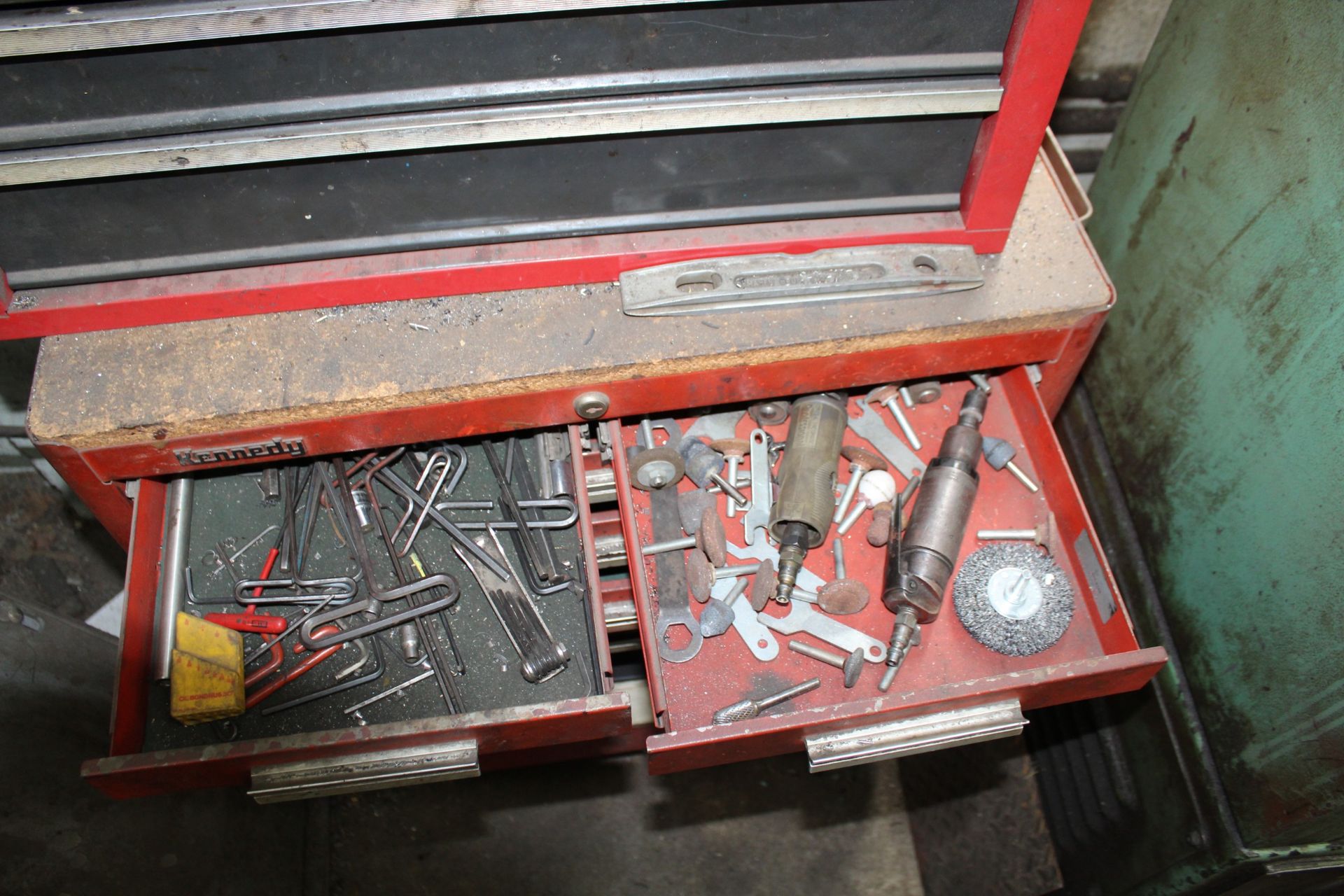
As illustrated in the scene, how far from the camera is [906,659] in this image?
4.66ft

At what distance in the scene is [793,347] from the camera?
4.60 feet

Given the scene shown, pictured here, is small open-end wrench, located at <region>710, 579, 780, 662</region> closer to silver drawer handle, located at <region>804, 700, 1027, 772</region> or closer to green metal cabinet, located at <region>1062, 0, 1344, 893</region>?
silver drawer handle, located at <region>804, 700, 1027, 772</region>

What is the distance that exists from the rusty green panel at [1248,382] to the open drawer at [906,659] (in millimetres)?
375

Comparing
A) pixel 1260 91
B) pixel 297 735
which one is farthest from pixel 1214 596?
pixel 297 735

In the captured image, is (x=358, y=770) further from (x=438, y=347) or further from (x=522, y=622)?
(x=438, y=347)

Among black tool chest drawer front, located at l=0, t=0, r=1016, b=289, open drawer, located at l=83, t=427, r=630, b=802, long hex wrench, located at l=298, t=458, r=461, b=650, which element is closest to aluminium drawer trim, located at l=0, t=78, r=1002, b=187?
black tool chest drawer front, located at l=0, t=0, r=1016, b=289

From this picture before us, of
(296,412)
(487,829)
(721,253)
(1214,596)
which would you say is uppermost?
(721,253)

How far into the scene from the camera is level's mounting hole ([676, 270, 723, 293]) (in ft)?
4.64

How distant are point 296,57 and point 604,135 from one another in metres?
0.39

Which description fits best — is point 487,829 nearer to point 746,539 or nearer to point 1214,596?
point 746,539

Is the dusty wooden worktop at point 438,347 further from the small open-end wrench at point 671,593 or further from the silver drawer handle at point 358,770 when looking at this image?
the silver drawer handle at point 358,770

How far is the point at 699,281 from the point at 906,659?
65 cm

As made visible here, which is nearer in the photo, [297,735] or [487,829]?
[297,735]

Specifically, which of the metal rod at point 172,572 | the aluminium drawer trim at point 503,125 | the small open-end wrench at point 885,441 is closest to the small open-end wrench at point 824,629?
the small open-end wrench at point 885,441
